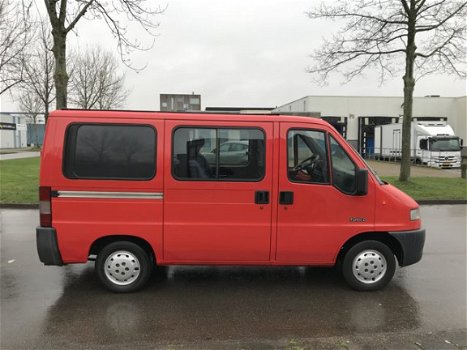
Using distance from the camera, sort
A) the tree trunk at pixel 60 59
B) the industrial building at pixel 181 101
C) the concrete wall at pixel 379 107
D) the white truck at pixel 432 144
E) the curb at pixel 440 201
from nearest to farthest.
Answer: the tree trunk at pixel 60 59 → the curb at pixel 440 201 → the white truck at pixel 432 144 → the concrete wall at pixel 379 107 → the industrial building at pixel 181 101

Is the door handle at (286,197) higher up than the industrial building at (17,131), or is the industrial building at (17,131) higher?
the industrial building at (17,131)

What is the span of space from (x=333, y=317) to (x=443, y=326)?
1045mm

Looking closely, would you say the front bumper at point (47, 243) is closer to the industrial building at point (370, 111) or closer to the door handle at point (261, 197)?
the door handle at point (261, 197)

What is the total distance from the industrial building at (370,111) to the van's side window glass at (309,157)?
38.3 m

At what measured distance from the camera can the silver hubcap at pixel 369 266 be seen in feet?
17.0

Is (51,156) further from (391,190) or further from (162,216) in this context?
(391,190)

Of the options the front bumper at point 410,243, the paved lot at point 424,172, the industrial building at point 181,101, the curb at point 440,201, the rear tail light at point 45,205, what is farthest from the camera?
the industrial building at point 181,101

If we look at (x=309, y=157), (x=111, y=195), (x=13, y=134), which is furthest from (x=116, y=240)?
(x=13, y=134)

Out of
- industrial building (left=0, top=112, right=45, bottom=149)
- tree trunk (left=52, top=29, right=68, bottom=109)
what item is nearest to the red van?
tree trunk (left=52, top=29, right=68, bottom=109)

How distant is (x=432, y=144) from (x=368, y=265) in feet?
88.9

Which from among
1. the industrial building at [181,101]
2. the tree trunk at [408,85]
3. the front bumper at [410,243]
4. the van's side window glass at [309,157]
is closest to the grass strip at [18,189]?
the van's side window glass at [309,157]

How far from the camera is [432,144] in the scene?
29.4 m

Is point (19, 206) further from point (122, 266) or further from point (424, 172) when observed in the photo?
point (424, 172)

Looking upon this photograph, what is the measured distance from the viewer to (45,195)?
16.1 ft
